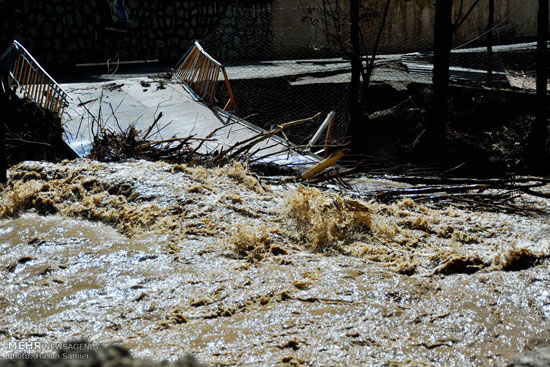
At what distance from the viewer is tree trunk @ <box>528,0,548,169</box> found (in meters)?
9.07

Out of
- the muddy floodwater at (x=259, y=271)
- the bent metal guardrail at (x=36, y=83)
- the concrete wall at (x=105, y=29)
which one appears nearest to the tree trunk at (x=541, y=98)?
the muddy floodwater at (x=259, y=271)

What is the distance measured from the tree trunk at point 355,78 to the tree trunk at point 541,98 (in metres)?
2.71

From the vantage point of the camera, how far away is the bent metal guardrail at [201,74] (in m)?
11.1

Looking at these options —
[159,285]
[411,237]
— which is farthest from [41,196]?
[411,237]

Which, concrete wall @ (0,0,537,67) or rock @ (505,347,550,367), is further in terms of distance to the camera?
concrete wall @ (0,0,537,67)

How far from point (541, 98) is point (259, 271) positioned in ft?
22.7

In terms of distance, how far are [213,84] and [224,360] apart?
875 centimetres

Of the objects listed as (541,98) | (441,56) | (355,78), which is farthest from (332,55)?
(441,56)

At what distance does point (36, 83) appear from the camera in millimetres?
10102

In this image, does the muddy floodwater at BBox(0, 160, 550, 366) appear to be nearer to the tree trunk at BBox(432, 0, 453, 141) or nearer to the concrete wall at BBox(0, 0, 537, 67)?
the tree trunk at BBox(432, 0, 453, 141)

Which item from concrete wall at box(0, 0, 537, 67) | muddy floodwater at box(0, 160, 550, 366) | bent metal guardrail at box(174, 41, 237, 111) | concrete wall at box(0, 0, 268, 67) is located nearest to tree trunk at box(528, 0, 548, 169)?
muddy floodwater at box(0, 160, 550, 366)

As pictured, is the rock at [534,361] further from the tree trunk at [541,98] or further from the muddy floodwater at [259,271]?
the tree trunk at [541,98]

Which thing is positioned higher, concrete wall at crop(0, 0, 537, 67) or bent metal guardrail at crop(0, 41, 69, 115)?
concrete wall at crop(0, 0, 537, 67)

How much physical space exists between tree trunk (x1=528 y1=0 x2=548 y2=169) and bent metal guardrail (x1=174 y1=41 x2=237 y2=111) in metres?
4.98
